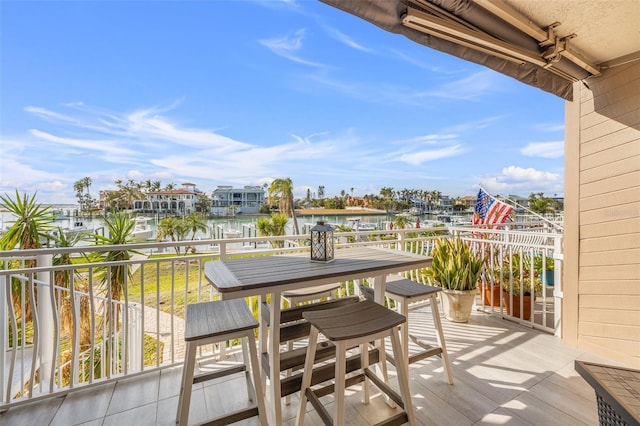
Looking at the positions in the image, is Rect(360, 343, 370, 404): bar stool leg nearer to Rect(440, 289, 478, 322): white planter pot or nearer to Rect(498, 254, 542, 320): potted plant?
Rect(440, 289, 478, 322): white planter pot

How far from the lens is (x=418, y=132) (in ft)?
70.5

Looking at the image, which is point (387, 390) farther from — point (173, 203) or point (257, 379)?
point (173, 203)

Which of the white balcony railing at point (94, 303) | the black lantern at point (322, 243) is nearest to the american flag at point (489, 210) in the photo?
the white balcony railing at point (94, 303)

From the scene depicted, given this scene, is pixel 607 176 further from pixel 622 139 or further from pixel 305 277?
pixel 305 277

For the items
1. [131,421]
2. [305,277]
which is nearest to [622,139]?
[305,277]

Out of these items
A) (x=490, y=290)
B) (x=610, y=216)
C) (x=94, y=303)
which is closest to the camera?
(x=94, y=303)

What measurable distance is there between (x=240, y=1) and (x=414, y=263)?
7.73 metres

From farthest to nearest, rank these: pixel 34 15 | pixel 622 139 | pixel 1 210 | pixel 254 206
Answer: pixel 254 206, pixel 34 15, pixel 1 210, pixel 622 139

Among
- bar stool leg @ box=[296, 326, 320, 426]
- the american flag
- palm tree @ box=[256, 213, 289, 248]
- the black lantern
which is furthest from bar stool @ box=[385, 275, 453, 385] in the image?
palm tree @ box=[256, 213, 289, 248]

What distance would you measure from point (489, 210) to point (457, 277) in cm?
728

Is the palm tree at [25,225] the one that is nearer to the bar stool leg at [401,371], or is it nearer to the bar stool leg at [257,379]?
the bar stool leg at [257,379]

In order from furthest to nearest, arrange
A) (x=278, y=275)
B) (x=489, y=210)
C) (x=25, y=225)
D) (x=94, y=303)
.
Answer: (x=489, y=210) < (x=25, y=225) < (x=94, y=303) < (x=278, y=275)

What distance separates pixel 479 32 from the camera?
1672mm

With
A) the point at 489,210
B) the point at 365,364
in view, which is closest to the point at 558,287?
the point at 365,364
